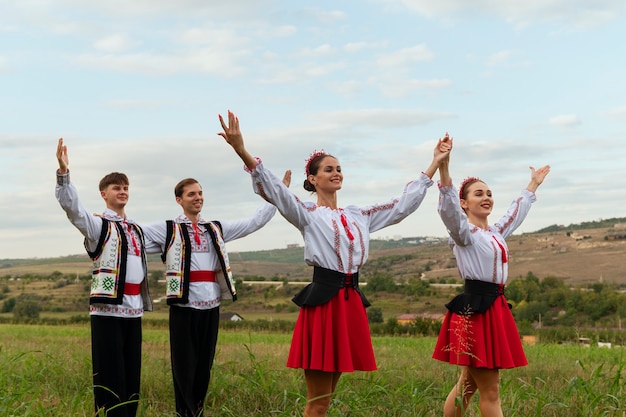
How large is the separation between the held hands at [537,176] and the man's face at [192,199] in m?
2.82

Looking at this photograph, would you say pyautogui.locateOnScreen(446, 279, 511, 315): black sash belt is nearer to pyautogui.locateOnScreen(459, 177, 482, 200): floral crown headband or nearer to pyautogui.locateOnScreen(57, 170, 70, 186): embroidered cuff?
pyautogui.locateOnScreen(459, 177, 482, 200): floral crown headband

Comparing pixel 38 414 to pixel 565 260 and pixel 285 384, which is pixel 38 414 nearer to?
pixel 285 384

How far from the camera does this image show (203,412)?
19.0 feet

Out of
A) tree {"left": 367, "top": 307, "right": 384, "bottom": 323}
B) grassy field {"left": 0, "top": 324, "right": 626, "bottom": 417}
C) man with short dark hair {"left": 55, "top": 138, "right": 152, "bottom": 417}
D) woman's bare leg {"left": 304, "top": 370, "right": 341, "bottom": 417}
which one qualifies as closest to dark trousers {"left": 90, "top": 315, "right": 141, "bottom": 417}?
man with short dark hair {"left": 55, "top": 138, "right": 152, "bottom": 417}

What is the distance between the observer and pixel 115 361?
5.46m

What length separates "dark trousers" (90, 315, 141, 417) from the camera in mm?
5430

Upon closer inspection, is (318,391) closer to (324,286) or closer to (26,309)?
(324,286)

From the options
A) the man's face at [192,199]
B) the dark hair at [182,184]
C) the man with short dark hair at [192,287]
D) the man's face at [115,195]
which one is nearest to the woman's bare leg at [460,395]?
the man with short dark hair at [192,287]

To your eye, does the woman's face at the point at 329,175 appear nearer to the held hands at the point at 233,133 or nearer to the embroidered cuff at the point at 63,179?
the held hands at the point at 233,133

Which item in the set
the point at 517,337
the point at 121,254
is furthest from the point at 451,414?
the point at 121,254

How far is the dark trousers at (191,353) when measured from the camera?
5.65 m

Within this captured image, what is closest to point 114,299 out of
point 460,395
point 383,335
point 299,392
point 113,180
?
point 113,180

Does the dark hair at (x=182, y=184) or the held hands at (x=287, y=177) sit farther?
the held hands at (x=287, y=177)

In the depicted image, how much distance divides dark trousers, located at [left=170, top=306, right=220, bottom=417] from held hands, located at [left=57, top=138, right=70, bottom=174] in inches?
57.2
